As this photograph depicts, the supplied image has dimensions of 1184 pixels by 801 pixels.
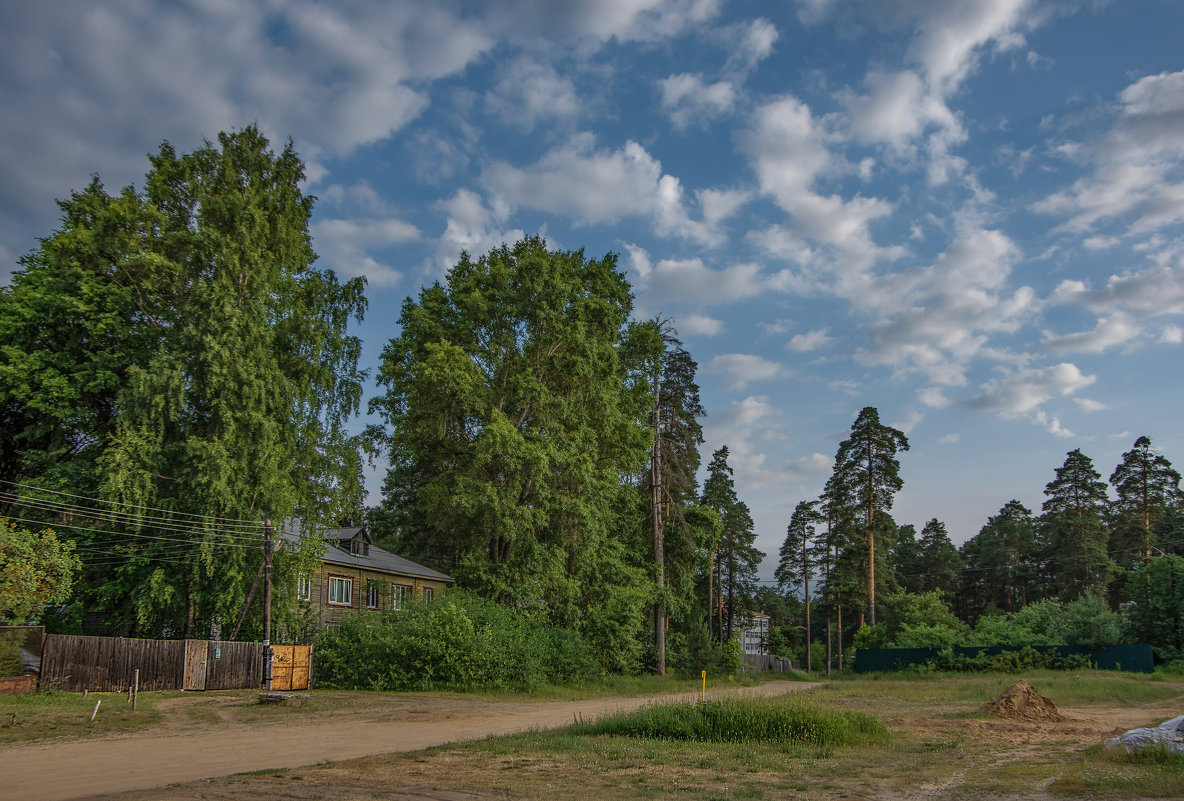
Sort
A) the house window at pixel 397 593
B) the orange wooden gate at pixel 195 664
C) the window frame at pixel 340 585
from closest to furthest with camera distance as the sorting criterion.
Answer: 1. the orange wooden gate at pixel 195 664
2. the window frame at pixel 340 585
3. the house window at pixel 397 593

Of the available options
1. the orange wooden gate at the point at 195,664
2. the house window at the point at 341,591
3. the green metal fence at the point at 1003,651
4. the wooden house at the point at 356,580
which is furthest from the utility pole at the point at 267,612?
the green metal fence at the point at 1003,651

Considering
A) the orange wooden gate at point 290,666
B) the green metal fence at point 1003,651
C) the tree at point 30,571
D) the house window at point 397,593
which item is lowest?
the green metal fence at point 1003,651

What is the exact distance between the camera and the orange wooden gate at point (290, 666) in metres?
26.5

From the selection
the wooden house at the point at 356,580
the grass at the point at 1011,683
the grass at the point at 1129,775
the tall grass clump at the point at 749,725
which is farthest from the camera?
the wooden house at the point at 356,580

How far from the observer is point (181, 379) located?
25.5 m

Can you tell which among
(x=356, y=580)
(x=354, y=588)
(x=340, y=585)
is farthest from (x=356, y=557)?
(x=340, y=585)

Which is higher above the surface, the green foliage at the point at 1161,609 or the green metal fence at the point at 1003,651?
the green foliage at the point at 1161,609

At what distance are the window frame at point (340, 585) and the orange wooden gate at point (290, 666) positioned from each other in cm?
628

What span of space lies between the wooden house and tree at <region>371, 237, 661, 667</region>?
2884 millimetres

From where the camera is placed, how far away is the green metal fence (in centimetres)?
3856

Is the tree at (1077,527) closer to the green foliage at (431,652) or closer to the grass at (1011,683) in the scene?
the grass at (1011,683)

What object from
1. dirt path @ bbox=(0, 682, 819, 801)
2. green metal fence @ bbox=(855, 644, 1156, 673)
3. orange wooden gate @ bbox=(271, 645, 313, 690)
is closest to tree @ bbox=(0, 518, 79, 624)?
orange wooden gate @ bbox=(271, 645, 313, 690)

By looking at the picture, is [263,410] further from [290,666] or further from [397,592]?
[397,592]

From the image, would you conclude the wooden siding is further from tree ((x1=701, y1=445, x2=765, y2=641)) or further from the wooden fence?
tree ((x1=701, y1=445, x2=765, y2=641))
